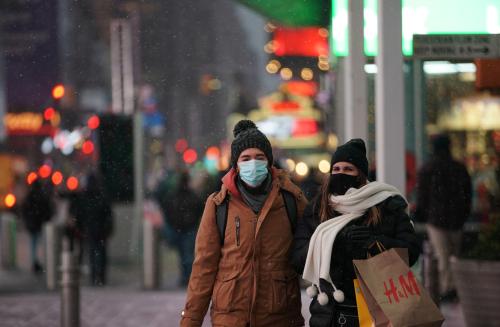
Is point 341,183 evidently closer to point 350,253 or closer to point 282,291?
point 350,253

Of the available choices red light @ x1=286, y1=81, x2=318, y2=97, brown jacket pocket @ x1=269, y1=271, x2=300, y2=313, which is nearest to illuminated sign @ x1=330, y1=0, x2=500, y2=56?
red light @ x1=286, y1=81, x2=318, y2=97

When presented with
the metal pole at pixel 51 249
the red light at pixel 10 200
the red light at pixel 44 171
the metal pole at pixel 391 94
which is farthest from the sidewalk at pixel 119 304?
the metal pole at pixel 391 94

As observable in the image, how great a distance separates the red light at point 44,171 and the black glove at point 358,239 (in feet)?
17.8

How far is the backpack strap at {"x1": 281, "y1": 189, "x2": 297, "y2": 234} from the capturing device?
5.32 m

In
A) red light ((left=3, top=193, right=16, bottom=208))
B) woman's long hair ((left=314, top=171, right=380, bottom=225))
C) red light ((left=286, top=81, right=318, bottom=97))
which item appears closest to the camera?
woman's long hair ((left=314, top=171, right=380, bottom=225))

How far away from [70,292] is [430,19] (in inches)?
140

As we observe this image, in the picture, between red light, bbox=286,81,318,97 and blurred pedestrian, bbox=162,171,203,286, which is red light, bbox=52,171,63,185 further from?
red light, bbox=286,81,318,97

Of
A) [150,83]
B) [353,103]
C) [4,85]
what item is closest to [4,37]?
[4,85]

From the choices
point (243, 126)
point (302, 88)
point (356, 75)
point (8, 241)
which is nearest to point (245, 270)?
point (243, 126)

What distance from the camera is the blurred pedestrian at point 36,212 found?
976 centimetres

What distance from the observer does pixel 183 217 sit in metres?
9.33

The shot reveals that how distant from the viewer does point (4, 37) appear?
9.17 m

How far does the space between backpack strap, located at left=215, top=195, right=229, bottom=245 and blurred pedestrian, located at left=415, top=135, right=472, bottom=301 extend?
3.45 m

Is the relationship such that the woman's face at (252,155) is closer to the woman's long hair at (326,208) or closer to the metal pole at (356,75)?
the woman's long hair at (326,208)
